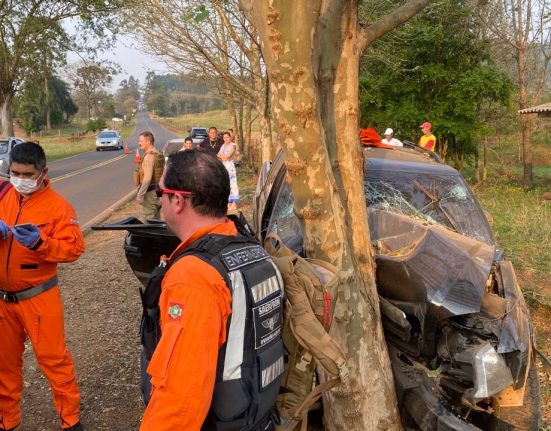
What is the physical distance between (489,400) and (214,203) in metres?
2.20

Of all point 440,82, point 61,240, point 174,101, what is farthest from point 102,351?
point 174,101

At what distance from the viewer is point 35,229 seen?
9.39ft

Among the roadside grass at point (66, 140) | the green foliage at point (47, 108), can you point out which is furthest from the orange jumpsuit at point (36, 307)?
the green foliage at point (47, 108)

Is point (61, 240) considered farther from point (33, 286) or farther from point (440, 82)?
point (440, 82)

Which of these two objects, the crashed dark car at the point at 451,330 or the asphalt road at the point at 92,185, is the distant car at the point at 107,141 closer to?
the asphalt road at the point at 92,185

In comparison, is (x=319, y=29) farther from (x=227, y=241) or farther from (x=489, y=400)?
(x=489, y=400)

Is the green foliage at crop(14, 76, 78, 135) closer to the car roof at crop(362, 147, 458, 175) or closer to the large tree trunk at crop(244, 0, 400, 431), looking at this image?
the car roof at crop(362, 147, 458, 175)

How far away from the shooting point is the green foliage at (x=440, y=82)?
16.0m

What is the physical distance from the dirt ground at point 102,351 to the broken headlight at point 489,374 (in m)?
1.13

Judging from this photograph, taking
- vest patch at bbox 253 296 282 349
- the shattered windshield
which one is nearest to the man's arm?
the shattered windshield

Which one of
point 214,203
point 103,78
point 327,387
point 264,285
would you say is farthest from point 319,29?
point 103,78

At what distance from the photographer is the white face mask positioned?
10.0 ft

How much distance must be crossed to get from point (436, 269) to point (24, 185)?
8.27ft

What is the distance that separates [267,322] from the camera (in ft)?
5.63
